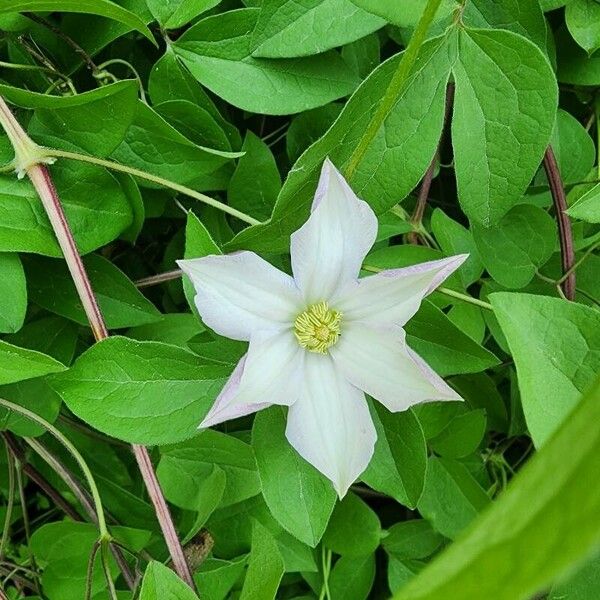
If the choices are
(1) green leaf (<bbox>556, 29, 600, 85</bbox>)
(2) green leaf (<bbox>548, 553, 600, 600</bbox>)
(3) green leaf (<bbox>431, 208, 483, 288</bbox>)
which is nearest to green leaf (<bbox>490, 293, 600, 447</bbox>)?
(2) green leaf (<bbox>548, 553, 600, 600</bbox>)

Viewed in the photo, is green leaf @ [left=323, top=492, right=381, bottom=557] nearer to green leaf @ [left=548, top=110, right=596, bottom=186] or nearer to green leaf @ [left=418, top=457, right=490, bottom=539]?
green leaf @ [left=418, top=457, right=490, bottom=539]

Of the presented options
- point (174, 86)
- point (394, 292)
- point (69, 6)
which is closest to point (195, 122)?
point (174, 86)

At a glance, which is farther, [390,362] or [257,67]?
[257,67]

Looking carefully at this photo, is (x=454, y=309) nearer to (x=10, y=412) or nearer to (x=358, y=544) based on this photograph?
(x=358, y=544)

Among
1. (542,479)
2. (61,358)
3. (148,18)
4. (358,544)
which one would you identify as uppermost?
(148,18)

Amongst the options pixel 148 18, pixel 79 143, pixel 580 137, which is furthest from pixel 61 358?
pixel 580 137

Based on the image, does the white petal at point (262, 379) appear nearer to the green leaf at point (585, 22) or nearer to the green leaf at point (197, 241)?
the green leaf at point (197, 241)
